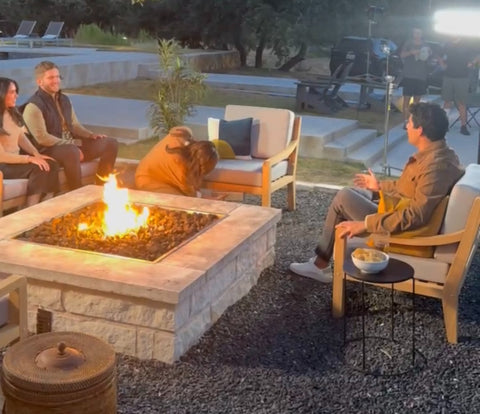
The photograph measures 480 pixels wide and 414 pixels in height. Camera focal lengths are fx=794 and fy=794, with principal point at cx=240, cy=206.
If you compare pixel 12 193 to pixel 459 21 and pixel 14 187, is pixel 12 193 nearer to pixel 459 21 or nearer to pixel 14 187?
pixel 14 187

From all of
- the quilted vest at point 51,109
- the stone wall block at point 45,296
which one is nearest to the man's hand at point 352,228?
the stone wall block at point 45,296

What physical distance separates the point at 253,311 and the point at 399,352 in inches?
33.2

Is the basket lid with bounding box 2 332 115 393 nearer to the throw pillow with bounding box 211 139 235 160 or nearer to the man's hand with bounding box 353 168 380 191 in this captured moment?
the man's hand with bounding box 353 168 380 191

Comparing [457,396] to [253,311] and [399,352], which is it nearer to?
[399,352]

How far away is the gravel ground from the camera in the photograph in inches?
132

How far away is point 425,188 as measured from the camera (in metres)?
4.06

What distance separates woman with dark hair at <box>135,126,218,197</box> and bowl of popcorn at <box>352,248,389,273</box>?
196cm

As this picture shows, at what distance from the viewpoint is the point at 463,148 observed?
9.88 m

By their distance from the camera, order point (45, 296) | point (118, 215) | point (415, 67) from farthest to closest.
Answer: point (415, 67) → point (118, 215) → point (45, 296)

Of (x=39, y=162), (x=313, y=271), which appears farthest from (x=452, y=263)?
(x=39, y=162)

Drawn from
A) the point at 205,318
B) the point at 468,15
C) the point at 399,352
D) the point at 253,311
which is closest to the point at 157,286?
the point at 205,318

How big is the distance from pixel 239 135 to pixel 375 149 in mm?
3436

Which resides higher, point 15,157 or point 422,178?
point 422,178

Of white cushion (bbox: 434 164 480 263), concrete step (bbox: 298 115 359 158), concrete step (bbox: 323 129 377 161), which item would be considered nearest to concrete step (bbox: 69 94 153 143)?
concrete step (bbox: 298 115 359 158)
